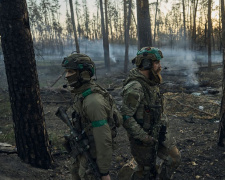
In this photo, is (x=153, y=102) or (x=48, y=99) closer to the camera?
(x=153, y=102)

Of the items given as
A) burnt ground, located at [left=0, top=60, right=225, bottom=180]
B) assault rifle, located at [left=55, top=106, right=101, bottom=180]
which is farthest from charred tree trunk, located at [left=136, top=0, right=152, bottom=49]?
assault rifle, located at [left=55, top=106, right=101, bottom=180]

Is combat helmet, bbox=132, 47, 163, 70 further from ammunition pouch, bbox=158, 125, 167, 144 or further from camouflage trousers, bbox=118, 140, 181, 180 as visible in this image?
camouflage trousers, bbox=118, 140, 181, 180

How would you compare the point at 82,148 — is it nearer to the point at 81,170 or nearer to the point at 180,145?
the point at 81,170

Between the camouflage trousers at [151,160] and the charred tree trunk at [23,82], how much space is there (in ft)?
5.40

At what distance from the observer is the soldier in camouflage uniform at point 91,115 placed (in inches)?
83.8

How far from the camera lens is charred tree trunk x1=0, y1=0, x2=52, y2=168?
11.0 ft

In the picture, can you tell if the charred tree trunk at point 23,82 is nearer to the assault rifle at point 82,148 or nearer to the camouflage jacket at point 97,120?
the assault rifle at point 82,148

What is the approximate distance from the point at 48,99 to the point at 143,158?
851 centimetres

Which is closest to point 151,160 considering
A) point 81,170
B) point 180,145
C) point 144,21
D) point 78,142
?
point 81,170

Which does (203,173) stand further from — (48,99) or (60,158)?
(48,99)

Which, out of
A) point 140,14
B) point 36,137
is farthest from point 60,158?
point 140,14

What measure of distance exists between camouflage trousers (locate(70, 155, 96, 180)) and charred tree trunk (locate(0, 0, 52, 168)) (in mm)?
1327

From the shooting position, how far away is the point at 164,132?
3.10 metres

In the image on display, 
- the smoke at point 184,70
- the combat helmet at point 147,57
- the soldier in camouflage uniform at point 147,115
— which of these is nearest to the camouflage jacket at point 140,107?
the soldier in camouflage uniform at point 147,115
